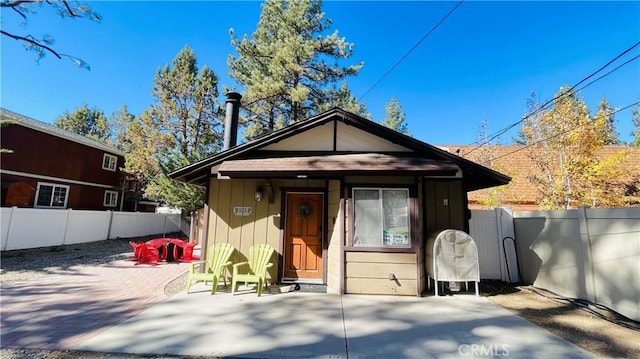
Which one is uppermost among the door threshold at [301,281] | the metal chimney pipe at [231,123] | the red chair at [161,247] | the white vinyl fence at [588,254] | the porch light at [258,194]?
the metal chimney pipe at [231,123]

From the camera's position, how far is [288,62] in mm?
14688

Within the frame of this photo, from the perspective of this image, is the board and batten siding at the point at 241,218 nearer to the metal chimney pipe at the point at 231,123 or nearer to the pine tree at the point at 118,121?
the metal chimney pipe at the point at 231,123

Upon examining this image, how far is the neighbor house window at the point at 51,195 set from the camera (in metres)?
14.1

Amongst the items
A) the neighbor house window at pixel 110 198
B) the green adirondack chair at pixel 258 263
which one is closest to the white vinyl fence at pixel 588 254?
the green adirondack chair at pixel 258 263

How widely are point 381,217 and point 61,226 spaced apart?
42.5ft

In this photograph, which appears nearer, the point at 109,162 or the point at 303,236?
the point at 303,236

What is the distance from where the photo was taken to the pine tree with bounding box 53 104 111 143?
98.4ft

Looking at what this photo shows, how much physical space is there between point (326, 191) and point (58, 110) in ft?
120

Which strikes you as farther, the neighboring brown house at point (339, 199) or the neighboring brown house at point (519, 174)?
the neighboring brown house at point (519, 174)

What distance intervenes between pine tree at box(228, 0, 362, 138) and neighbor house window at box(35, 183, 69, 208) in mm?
10149

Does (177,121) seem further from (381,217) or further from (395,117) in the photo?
(395,117)

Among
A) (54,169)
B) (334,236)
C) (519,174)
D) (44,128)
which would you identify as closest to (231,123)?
(334,236)

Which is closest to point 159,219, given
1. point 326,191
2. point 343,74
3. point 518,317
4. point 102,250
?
point 102,250

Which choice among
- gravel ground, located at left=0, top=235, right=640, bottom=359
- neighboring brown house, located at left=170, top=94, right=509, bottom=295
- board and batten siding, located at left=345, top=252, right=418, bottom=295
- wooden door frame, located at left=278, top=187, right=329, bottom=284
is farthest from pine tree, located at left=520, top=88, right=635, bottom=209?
wooden door frame, located at left=278, top=187, right=329, bottom=284
